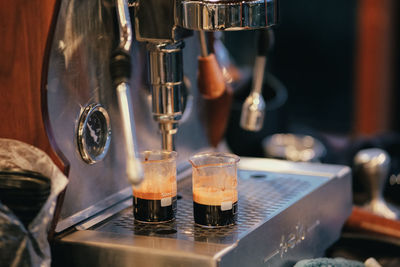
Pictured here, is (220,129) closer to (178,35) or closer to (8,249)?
(178,35)

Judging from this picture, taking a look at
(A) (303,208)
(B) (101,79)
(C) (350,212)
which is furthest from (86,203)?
(C) (350,212)

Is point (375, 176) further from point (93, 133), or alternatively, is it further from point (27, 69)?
point (27, 69)

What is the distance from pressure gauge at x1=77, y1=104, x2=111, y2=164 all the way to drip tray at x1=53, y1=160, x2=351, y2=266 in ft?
0.27

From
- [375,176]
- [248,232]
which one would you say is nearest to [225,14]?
[248,232]

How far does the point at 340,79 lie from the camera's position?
2.66 metres

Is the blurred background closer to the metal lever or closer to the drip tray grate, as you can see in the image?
the drip tray grate

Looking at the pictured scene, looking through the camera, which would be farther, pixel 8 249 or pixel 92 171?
pixel 92 171

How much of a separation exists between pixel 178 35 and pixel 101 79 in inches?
4.3

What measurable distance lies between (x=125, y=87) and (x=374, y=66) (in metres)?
2.12

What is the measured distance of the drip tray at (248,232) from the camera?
704 millimetres

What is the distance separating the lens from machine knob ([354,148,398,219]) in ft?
3.98

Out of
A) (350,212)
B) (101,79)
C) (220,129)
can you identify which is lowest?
(350,212)

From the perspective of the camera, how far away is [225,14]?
2.41 ft

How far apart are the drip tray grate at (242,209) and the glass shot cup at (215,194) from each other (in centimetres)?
1
